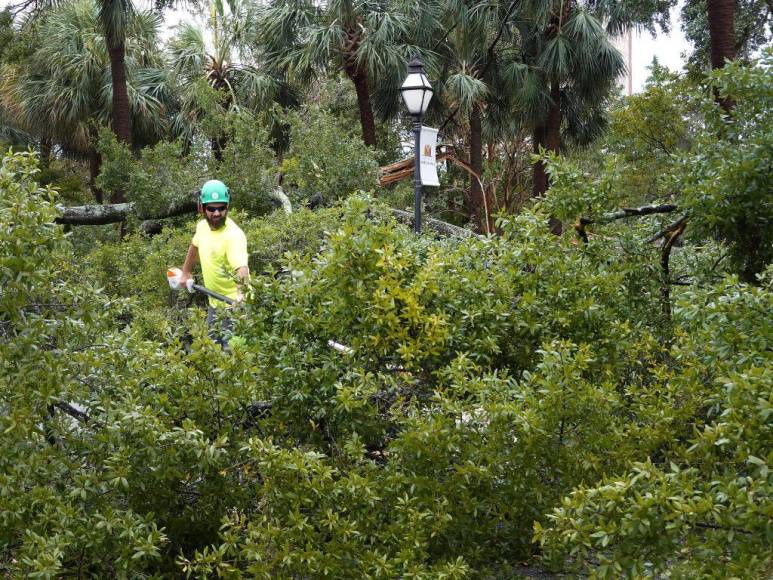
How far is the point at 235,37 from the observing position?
24562 millimetres

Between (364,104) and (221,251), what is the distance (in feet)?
47.0

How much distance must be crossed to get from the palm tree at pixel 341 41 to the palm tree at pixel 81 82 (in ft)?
16.5

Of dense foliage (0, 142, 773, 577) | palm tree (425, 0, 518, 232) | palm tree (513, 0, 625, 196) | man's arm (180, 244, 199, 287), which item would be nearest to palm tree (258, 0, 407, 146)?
palm tree (425, 0, 518, 232)

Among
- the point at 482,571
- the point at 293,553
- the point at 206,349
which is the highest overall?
the point at 206,349

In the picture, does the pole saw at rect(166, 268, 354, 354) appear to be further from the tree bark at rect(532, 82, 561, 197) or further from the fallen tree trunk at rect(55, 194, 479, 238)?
the tree bark at rect(532, 82, 561, 197)

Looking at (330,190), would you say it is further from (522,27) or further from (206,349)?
(206,349)

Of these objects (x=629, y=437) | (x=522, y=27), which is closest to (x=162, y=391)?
(x=629, y=437)

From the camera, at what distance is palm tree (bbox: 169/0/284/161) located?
22312mm

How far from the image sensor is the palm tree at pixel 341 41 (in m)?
19.6

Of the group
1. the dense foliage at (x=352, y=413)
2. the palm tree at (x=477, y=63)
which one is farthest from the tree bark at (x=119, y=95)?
the dense foliage at (x=352, y=413)

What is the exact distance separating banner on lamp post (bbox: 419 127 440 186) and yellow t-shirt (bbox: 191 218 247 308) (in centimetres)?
502

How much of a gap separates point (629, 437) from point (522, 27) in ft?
63.4

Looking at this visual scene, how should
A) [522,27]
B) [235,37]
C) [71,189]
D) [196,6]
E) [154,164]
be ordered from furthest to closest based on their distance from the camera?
[71,189] → [235,37] → [522,27] → [196,6] → [154,164]

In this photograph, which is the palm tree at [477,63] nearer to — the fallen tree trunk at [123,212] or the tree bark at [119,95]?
the fallen tree trunk at [123,212]
